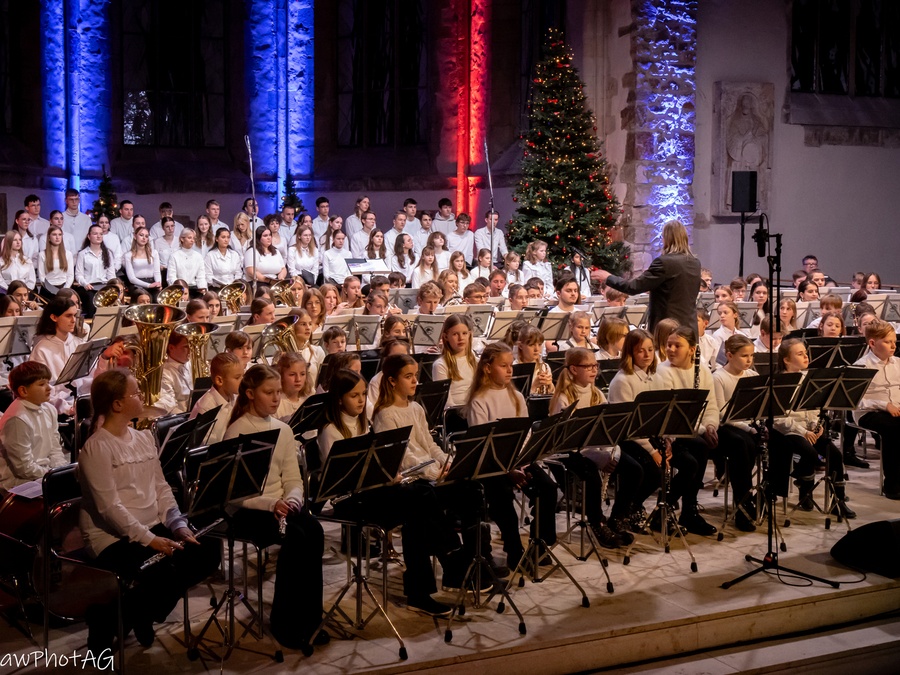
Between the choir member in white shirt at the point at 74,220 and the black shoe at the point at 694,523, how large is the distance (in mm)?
11081

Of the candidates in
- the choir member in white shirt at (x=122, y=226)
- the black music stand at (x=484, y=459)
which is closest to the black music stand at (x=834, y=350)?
the black music stand at (x=484, y=459)

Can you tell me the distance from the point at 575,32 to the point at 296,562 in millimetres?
13243

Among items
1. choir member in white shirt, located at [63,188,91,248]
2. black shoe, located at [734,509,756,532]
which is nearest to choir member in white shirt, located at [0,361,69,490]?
black shoe, located at [734,509,756,532]

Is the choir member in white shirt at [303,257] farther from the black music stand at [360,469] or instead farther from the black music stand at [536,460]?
the black music stand at [360,469]

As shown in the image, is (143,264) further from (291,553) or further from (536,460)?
(291,553)

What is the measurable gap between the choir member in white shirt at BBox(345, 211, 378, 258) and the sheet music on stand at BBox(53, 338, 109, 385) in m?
8.29

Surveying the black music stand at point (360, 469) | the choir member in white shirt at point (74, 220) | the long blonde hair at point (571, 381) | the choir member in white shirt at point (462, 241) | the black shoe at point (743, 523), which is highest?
the choir member in white shirt at point (74, 220)

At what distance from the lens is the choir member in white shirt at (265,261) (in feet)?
46.4

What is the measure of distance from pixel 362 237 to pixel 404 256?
1518 mm

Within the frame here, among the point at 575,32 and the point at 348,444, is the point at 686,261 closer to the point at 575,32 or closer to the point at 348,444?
the point at 348,444

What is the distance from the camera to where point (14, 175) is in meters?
16.6

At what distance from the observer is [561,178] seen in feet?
49.3

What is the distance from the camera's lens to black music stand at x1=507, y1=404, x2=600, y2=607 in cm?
570

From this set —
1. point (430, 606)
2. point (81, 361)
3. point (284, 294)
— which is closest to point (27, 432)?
point (81, 361)
